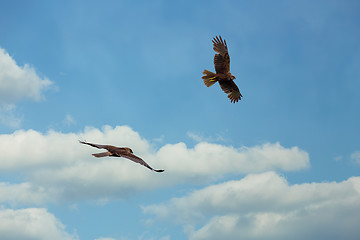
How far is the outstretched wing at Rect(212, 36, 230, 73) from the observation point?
1054 inches

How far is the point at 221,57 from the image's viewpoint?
87.9 ft

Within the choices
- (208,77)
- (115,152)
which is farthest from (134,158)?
(208,77)

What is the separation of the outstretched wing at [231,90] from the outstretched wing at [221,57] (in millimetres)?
1107

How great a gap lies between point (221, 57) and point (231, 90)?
2.76 metres

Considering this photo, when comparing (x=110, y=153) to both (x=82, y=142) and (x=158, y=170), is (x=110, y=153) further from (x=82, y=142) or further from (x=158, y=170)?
(x=158, y=170)

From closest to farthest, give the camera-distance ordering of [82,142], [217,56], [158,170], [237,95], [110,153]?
1. [158,170]
2. [82,142]
3. [110,153]
4. [217,56]
5. [237,95]

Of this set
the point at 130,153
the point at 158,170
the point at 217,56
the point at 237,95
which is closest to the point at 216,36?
the point at 217,56

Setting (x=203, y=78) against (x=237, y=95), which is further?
(x=237, y=95)

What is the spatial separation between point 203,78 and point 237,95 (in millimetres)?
3171

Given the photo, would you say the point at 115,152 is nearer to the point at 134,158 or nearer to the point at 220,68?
the point at 134,158

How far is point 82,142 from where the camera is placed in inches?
633

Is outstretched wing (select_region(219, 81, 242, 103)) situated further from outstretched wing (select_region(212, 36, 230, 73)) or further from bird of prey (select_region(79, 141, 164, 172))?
bird of prey (select_region(79, 141, 164, 172))

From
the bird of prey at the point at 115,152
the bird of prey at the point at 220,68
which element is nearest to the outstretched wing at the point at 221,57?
the bird of prey at the point at 220,68

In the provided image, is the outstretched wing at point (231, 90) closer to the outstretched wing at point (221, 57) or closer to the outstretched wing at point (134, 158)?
the outstretched wing at point (221, 57)
